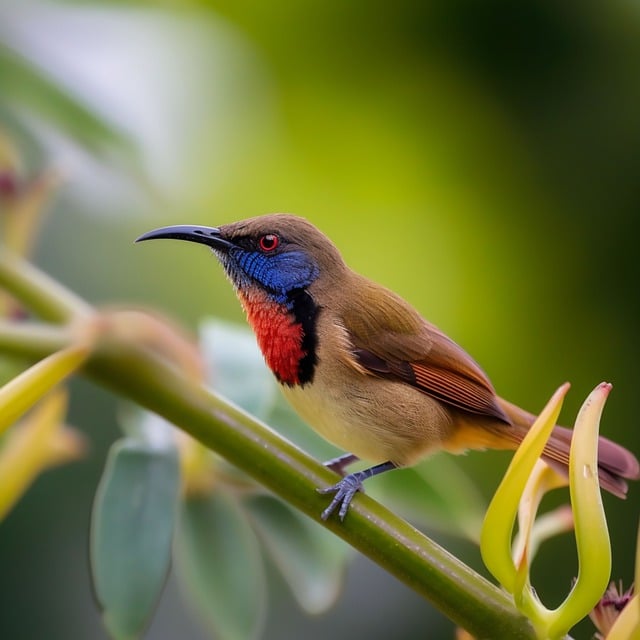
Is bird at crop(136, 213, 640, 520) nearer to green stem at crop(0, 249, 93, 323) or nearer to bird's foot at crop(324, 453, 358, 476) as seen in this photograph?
bird's foot at crop(324, 453, 358, 476)

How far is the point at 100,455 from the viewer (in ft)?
9.87

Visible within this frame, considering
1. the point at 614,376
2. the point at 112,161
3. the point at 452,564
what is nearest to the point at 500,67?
the point at 614,376

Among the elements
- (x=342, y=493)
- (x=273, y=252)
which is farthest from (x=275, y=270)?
(x=342, y=493)

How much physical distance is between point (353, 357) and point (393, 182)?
1.10m

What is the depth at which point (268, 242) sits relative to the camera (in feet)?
5.71

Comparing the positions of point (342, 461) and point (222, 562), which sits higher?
point (342, 461)

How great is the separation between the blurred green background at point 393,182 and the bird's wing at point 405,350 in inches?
30.1

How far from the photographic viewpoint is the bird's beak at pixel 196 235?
Result: 4.97 feet

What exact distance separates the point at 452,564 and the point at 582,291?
168cm

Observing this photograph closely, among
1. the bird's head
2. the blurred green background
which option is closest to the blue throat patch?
the bird's head

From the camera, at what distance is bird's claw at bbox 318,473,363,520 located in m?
1.24

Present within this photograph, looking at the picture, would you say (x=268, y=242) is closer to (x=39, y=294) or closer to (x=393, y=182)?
(x=39, y=294)

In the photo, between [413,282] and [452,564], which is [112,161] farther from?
[452,564]

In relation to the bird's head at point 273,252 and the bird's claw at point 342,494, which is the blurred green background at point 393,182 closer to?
the bird's head at point 273,252
